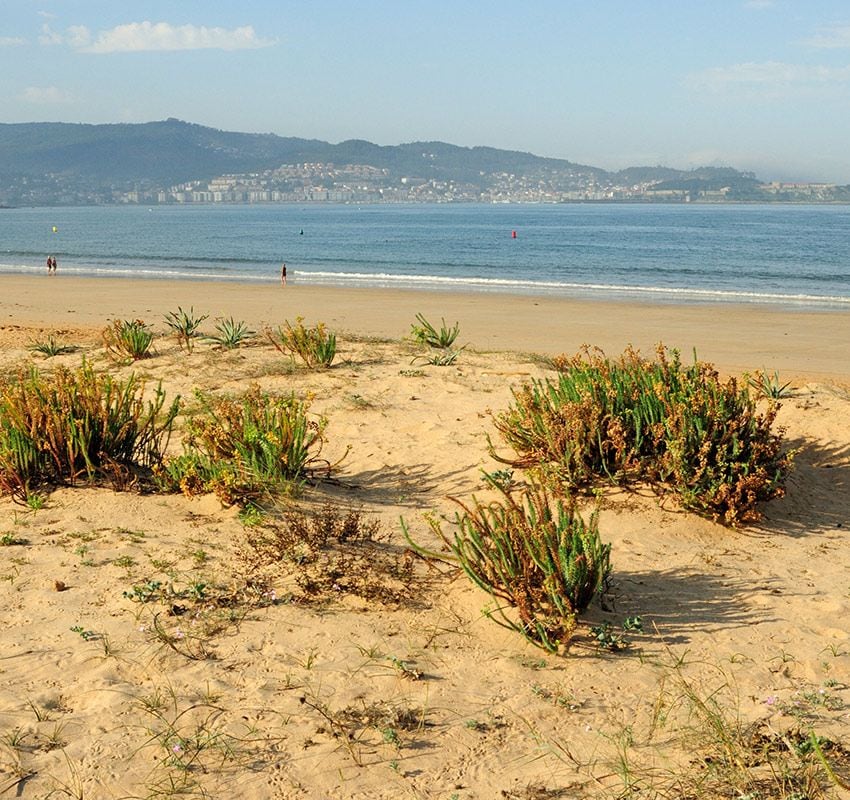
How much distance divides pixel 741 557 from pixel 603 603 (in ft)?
3.84

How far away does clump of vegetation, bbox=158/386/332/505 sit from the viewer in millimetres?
5719

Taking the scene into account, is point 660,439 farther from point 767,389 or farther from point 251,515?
point 251,515

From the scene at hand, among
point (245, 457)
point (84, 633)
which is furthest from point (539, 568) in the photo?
point (245, 457)

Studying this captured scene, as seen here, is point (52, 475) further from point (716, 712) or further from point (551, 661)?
point (716, 712)

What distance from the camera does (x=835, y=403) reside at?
26.2 feet

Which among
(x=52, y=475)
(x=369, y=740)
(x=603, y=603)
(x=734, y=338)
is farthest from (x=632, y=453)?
(x=734, y=338)

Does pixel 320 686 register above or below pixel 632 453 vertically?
below

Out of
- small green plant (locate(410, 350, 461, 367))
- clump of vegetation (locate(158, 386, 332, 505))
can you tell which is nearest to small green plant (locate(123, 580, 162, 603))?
clump of vegetation (locate(158, 386, 332, 505))

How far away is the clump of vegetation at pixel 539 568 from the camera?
14.2ft

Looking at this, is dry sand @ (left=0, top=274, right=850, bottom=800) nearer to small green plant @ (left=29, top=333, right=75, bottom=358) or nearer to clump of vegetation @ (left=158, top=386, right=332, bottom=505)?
clump of vegetation @ (left=158, top=386, right=332, bottom=505)

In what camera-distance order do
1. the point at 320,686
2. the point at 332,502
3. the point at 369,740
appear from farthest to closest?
the point at 332,502 < the point at 320,686 < the point at 369,740

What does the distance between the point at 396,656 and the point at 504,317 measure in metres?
16.2

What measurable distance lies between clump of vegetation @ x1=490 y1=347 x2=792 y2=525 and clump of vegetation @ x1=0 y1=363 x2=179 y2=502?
2420 millimetres

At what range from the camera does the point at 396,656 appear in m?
4.11
